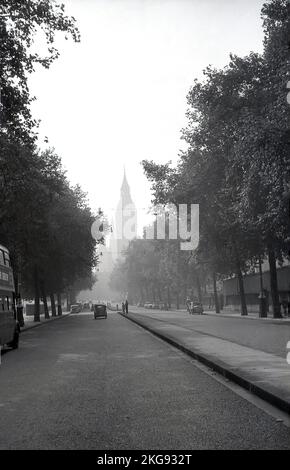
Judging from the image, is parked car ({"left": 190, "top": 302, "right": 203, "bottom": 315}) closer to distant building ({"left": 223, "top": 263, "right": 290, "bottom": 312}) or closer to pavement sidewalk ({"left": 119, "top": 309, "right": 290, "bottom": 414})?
distant building ({"left": 223, "top": 263, "right": 290, "bottom": 312})

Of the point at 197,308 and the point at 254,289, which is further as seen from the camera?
the point at 197,308

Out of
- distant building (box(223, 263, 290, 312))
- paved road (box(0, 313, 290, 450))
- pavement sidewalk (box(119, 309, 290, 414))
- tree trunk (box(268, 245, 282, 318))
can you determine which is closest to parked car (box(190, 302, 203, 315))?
distant building (box(223, 263, 290, 312))

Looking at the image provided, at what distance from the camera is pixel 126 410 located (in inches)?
324

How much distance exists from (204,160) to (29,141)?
18485mm

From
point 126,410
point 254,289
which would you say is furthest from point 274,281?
point 126,410

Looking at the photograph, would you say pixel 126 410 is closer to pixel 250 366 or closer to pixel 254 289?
pixel 250 366

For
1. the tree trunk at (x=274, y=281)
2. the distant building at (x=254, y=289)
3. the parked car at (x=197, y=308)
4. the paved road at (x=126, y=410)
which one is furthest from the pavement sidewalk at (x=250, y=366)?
the parked car at (x=197, y=308)

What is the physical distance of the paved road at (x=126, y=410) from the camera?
636cm

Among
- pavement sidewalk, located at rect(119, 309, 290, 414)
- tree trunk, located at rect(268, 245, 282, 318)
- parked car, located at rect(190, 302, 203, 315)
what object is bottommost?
parked car, located at rect(190, 302, 203, 315)

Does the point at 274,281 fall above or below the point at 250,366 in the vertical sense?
above

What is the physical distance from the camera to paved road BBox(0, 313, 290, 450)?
6359 mm

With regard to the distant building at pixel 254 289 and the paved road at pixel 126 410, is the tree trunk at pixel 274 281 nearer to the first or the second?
the distant building at pixel 254 289

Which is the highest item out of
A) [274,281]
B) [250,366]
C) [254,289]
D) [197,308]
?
[274,281]
